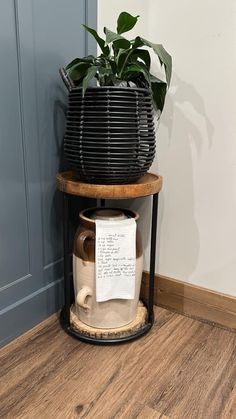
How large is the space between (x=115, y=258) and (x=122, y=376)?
34cm

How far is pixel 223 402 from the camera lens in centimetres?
91

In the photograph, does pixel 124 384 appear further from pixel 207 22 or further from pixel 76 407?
pixel 207 22

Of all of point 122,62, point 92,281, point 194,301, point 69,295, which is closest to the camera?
point 122,62

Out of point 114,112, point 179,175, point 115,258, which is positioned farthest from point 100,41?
point 115,258

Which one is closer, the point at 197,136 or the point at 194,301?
the point at 197,136

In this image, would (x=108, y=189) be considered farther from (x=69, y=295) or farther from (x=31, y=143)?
(x=69, y=295)

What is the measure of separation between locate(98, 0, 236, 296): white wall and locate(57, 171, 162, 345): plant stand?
0.16 meters

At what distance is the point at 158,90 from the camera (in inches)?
41.4

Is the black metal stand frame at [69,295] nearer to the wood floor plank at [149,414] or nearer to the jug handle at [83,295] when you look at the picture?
the jug handle at [83,295]

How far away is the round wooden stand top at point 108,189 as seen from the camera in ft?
3.16

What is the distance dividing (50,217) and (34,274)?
0.20 m

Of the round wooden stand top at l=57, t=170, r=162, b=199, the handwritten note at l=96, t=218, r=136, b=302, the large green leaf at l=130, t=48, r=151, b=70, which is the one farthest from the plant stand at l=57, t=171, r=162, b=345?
the large green leaf at l=130, t=48, r=151, b=70

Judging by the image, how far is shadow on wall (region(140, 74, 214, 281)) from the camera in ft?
3.82

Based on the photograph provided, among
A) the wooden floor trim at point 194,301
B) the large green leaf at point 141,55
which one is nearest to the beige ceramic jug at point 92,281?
the wooden floor trim at point 194,301
